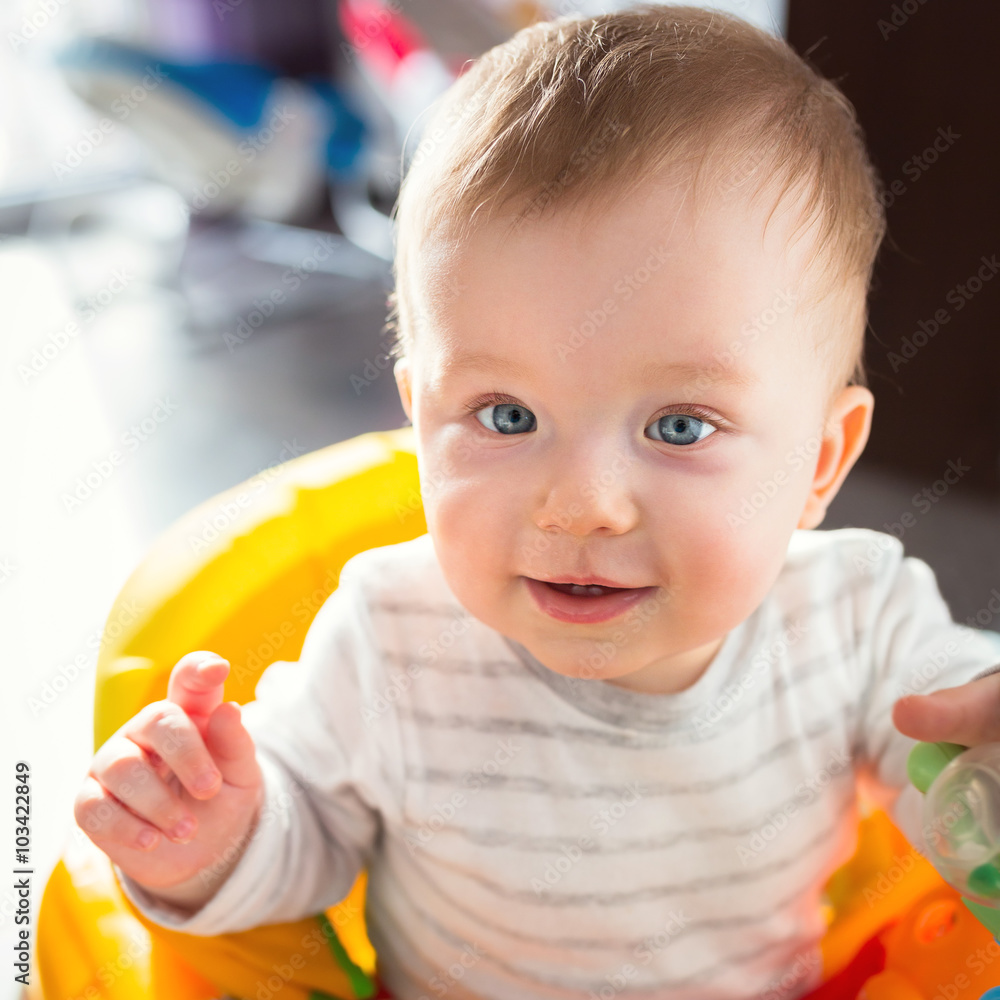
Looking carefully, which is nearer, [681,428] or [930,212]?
[681,428]

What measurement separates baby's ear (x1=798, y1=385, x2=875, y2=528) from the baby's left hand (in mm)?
140

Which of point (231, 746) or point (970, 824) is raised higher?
point (231, 746)

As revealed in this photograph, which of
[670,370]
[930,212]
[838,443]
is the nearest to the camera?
[670,370]

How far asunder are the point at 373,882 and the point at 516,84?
541 mm

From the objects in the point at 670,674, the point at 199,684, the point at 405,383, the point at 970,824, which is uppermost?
the point at 405,383

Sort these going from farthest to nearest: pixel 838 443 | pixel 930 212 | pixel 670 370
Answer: pixel 930 212 < pixel 838 443 < pixel 670 370

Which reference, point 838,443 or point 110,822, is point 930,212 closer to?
point 838,443

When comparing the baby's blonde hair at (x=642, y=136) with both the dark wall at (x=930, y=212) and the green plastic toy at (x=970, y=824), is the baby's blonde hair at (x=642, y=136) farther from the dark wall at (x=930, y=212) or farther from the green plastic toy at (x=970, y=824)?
the dark wall at (x=930, y=212)

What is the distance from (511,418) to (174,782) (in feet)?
0.92

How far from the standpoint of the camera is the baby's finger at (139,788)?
1.96 feet

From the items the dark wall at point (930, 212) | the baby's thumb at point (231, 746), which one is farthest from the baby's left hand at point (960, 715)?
the dark wall at point (930, 212)

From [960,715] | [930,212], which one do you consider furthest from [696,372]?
[930,212]

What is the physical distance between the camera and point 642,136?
0.56 metres

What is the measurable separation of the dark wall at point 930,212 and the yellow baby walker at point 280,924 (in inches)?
40.8
